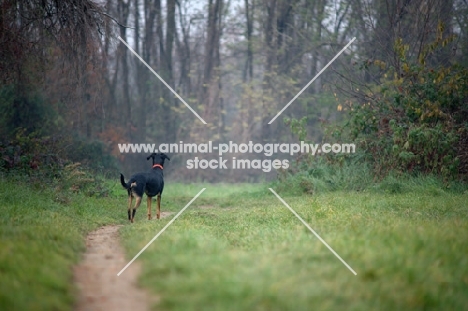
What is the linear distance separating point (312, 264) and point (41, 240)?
3824mm

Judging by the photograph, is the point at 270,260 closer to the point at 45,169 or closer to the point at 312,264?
the point at 312,264

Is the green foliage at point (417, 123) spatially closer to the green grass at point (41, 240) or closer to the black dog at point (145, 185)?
the black dog at point (145, 185)

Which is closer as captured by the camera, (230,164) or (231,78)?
(230,164)

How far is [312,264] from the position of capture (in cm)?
570

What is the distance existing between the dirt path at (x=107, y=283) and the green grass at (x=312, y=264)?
0.58ft

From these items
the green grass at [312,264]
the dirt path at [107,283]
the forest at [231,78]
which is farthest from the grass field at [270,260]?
the forest at [231,78]

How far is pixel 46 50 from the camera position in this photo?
15.0 meters

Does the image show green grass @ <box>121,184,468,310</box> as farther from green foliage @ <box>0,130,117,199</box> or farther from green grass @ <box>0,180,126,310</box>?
green foliage @ <box>0,130,117,199</box>

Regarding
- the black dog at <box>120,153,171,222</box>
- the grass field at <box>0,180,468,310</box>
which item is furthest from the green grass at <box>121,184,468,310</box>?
the black dog at <box>120,153,171,222</box>

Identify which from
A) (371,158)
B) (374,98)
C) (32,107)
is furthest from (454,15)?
(32,107)

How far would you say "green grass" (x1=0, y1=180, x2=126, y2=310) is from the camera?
4863 millimetres

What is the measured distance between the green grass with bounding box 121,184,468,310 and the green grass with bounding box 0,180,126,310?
0.91 metres

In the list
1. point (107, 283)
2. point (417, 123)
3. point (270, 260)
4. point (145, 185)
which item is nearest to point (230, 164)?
point (417, 123)

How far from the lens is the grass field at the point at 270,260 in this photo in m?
4.77
